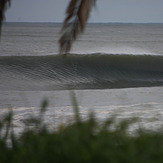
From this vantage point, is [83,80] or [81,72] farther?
[81,72]

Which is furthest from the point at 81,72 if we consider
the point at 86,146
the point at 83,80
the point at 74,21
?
the point at 86,146

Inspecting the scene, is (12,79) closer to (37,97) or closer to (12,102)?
(37,97)

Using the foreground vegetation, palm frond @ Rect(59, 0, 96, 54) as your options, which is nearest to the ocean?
palm frond @ Rect(59, 0, 96, 54)

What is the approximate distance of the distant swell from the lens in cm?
1315

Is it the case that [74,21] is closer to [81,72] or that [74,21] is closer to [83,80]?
[83,80]

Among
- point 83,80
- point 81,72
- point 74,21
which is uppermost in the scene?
point 74,21

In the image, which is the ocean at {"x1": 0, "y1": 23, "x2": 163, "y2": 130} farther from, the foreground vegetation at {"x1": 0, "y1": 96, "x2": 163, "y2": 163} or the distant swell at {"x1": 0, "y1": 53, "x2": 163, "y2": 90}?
the foreground vegetation at {"x1": 0, "y1": 96, "x2": 163, "y2": 163}

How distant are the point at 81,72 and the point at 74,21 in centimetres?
1202

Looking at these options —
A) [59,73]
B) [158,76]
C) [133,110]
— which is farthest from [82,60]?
[133,110]

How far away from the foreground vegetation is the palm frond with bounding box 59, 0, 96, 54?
134cm

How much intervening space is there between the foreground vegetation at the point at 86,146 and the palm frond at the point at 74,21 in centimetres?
134

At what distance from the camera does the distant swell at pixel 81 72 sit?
13.1m

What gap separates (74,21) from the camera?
12.2 ft

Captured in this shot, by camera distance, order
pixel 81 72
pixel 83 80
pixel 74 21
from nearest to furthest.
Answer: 1. pixel 74 21
2. pixel 83 80
3. pixel 81 72
